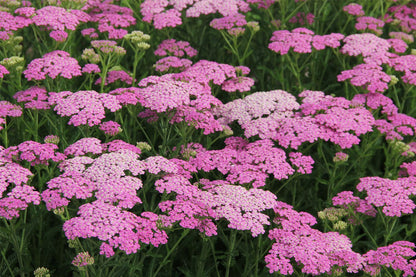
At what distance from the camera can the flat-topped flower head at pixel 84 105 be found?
4820mm

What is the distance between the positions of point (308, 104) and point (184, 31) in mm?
2032

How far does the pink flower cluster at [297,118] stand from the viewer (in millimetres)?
5352

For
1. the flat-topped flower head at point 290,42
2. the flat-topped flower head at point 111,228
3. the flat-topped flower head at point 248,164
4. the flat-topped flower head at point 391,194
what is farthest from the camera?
the flat-topped flower head at point 290,42

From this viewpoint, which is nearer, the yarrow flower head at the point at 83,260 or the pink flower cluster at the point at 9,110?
the yarrow flower head at the point at 83,260

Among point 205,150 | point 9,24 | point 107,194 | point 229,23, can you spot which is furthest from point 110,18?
point 107,194

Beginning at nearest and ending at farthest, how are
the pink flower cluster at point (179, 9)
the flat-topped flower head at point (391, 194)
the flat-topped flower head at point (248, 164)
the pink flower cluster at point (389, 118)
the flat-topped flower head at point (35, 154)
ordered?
the flat-topped flower head at point (35, 154) → the flat-topped flower head at point (391, 194) → the flat-topped flower head at point (248, 164) → the pink flower cluster at point (389, 118) → the pink flower cluster at point (179, 9)

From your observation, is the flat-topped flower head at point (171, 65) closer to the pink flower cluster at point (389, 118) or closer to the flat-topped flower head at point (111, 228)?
the pink flower cluster at point (389, 118)

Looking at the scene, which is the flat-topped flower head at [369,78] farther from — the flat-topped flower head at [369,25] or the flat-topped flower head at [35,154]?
the flat-topped flower head at [35,154]

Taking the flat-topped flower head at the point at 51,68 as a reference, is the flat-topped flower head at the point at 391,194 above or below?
below

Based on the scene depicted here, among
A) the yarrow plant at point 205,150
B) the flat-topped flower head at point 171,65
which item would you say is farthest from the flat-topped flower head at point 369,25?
the flat-topped flower head at point 171,65

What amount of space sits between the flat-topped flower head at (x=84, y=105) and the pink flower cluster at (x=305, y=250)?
5.61 feet

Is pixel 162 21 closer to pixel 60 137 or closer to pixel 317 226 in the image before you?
pixel 60 137

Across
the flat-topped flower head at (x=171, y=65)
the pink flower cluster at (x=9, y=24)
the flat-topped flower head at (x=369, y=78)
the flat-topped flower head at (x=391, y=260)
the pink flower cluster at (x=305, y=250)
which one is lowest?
the flat-topped flower head at (x=391, y=260)

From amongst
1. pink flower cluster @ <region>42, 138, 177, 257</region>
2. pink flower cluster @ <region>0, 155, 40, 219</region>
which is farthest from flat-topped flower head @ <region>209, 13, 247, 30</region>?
pink flower cluster @ <region>0, 155, 40, 219</region>
